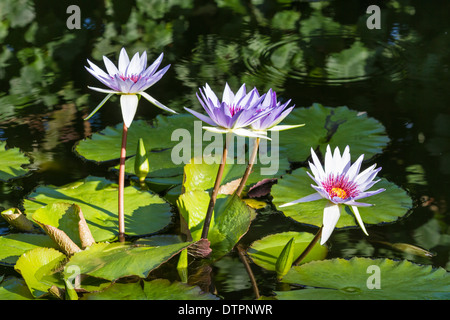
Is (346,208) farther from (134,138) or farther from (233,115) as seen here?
(134,138)

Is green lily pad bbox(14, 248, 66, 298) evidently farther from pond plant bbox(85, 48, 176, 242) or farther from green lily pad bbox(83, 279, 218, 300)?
pond plant bbox(85, 48, 176, 242)

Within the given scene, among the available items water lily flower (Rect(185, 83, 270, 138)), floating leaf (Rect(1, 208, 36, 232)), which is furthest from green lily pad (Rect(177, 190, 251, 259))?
floating leaf (Rect(1, 208, 36, 232))

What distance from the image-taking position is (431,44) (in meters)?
3.72

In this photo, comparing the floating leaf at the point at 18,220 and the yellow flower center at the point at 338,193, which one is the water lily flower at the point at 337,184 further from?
the floating leaf at the point at 18,220

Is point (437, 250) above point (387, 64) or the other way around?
the other way around

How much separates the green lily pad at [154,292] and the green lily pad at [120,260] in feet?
0.29

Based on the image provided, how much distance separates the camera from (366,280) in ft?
5.66

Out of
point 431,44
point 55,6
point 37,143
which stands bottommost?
point 37,143

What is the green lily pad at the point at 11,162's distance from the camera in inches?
94.3

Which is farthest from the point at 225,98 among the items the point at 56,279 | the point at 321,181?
the point at 56,279

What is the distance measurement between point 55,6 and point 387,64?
2.53 m

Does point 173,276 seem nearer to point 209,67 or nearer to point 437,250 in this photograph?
point 437,250

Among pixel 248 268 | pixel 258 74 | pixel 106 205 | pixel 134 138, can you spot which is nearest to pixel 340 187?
pixel 248 268

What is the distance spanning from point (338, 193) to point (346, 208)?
56 centimetres
